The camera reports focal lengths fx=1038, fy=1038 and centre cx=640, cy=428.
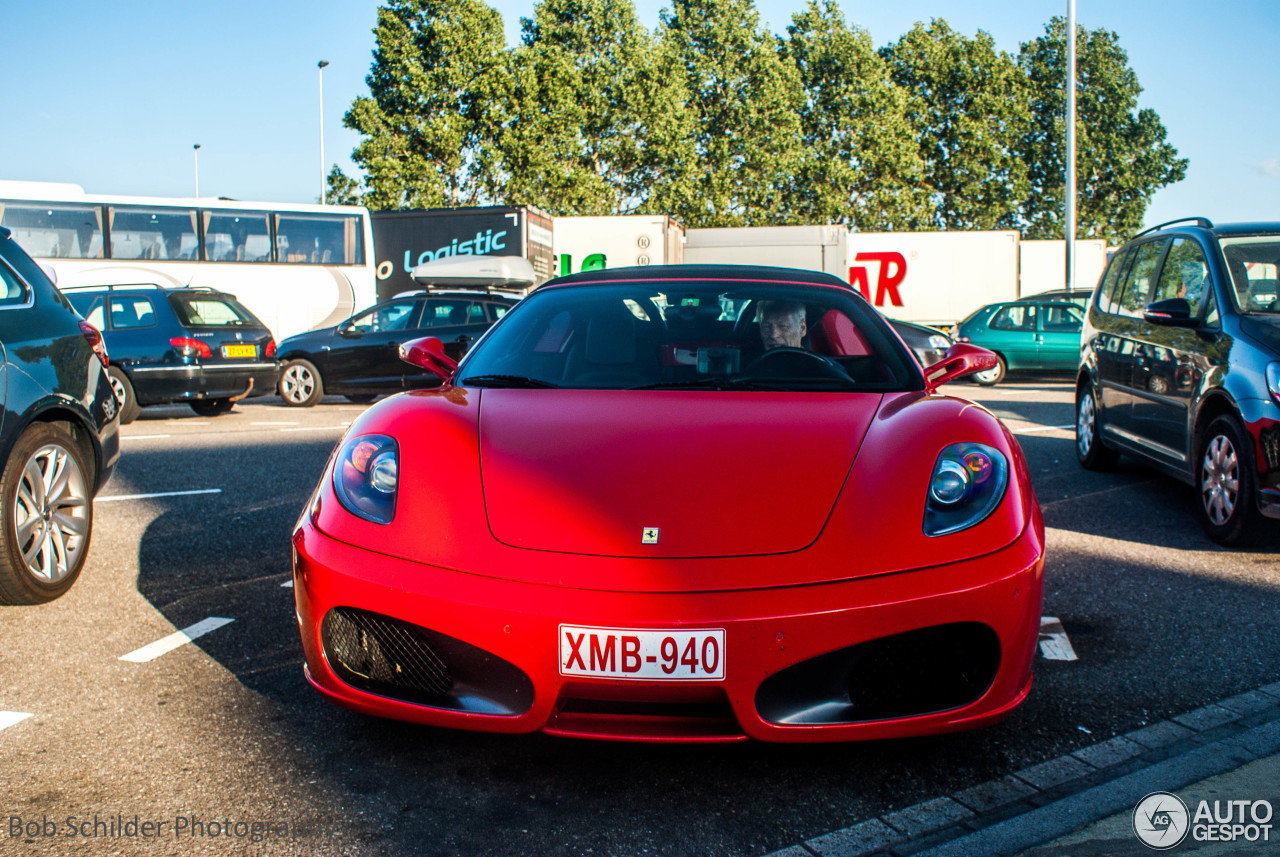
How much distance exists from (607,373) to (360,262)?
1737 cm

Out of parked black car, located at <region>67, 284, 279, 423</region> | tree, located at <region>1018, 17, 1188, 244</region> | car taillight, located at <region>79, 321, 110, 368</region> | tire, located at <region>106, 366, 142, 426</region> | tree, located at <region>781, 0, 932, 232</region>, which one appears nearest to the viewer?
car taillight, located at <region>79, 321, 110, 368</region>

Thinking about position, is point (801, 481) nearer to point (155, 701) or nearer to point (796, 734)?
point (796, 734)

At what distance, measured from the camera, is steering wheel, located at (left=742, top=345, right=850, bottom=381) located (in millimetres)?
3229

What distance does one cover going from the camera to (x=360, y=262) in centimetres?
1958

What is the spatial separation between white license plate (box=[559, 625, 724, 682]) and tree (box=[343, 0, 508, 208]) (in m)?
29.3

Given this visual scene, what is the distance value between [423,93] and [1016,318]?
19.6 meters

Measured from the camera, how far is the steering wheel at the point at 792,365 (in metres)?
3.23

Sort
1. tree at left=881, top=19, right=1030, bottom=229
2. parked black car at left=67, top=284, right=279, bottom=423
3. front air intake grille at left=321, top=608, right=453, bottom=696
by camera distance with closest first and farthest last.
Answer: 1. front air intake grille at left=321, top=608, right=453, bottom=696
2. parked black car at left=67, top=284, right=279, bottom=423
3. tree at left=881, top=19, right=1030, bottom=229

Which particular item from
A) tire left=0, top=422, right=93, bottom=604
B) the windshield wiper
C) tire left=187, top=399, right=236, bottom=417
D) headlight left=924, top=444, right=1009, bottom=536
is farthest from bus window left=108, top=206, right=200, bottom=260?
headlight left=924, top=444, right=1009, bottom=536

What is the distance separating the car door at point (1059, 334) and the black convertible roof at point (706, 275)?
1446 centimetres

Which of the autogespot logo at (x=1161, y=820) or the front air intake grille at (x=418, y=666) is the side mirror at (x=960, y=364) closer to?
the autogespot logo at (x=1161, y=820)

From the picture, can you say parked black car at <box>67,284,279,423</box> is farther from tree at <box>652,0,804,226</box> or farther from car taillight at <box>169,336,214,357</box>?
tree at <box>652,0,804,226</box>

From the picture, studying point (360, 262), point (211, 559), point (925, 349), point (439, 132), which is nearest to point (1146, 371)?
point (211, 559)

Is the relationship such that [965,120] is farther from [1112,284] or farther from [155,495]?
[155,495]
